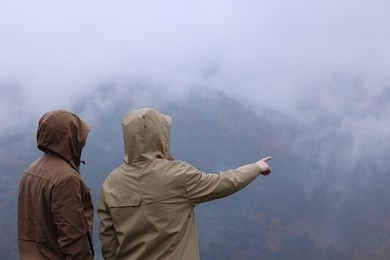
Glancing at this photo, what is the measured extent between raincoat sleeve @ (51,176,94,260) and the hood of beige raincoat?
41 centimetres

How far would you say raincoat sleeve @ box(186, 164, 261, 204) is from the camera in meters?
3.21

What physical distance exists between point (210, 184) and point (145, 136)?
458 millimetres

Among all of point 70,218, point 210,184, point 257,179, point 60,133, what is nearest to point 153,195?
point 210,184

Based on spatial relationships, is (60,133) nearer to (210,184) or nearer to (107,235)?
(107,235)

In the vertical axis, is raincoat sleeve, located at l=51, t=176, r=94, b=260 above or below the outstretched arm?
below

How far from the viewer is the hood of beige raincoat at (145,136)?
323 centimetres

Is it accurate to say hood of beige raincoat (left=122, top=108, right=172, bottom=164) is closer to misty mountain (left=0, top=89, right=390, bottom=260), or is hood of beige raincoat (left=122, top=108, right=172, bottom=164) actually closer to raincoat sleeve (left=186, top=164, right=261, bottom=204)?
raincoat sleeve (left=186, top=164, right=261, bottom=204)

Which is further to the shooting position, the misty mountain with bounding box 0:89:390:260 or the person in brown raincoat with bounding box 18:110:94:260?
the misty mountain with bounding box 0:89:390:260

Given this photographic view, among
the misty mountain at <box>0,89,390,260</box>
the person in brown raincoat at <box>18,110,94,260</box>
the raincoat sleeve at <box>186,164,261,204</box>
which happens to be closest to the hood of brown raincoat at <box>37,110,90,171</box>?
the person in brown raincoat at <box>18,110,94,260</box>

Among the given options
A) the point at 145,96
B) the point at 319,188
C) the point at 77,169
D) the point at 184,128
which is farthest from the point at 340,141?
the point at 77,169

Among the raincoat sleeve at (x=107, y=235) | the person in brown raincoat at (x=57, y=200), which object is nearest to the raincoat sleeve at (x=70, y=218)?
the person in brown raincoat at (x=57, y=200)

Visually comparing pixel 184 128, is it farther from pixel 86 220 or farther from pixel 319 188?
pixel 86 220

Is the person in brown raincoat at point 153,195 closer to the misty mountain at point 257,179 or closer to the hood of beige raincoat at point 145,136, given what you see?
the hood of beige raincoat at point 145,136

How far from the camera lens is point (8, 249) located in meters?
7.78
